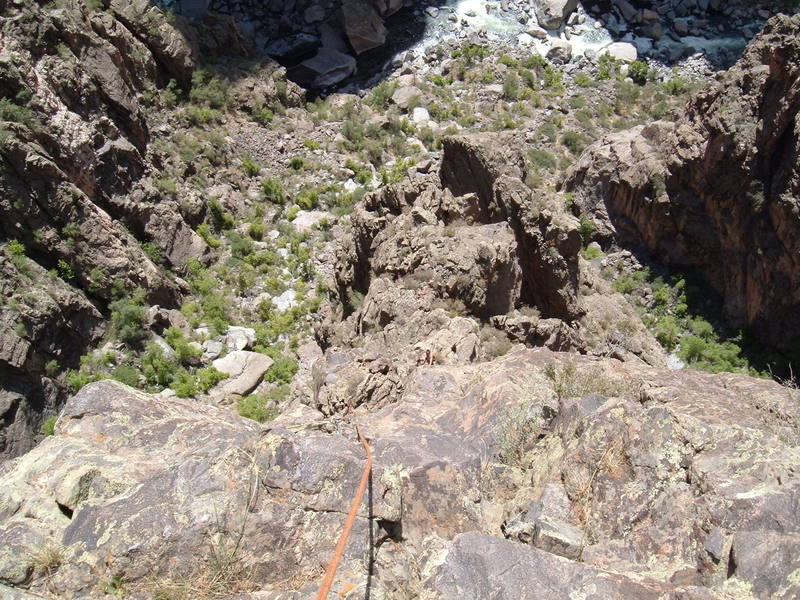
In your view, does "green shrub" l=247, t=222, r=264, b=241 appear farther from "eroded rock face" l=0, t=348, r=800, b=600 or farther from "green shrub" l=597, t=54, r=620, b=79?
"green shrub" l=597, t=54, r=620, b=79

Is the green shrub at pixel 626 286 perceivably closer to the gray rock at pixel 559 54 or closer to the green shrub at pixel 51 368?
the gray rock at pixel 559 54

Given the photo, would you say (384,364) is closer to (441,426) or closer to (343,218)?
(441,426)

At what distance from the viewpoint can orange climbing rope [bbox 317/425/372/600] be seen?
3.96 meters

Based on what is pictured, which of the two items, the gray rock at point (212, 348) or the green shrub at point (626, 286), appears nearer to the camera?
the gray rock at point (212, 348)

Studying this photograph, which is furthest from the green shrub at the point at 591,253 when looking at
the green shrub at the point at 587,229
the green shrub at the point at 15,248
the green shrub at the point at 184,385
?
the green shrub at the point at 15,248

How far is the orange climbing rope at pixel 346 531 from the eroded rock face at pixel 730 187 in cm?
1471

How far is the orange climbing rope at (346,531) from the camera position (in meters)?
3.96

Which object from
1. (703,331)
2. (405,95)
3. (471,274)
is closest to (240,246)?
(471,274)

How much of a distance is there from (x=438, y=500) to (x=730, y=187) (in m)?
15.7

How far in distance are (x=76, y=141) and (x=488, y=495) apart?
1424 cm

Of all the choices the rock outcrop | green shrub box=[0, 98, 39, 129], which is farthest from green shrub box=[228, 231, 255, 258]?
green shrub box=[0, 98, 39, 129]

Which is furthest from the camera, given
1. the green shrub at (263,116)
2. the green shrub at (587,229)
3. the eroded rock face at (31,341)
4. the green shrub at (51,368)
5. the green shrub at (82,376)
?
the green shrub at (263,116)

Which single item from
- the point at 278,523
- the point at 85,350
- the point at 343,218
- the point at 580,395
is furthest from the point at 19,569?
the point at 343,218

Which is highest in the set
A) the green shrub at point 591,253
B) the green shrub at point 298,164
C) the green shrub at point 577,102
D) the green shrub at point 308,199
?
the green shrub at point 577,102
